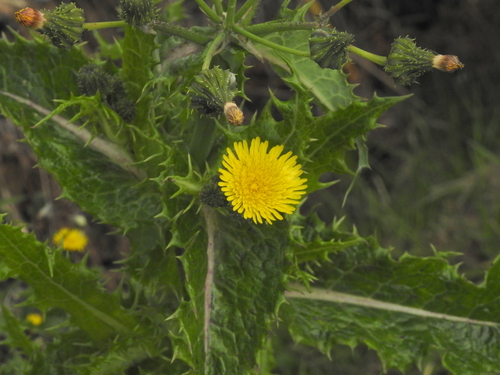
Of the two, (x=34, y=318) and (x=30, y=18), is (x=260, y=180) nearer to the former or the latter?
(x=30, y=18)

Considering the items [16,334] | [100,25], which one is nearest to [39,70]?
[100,25]

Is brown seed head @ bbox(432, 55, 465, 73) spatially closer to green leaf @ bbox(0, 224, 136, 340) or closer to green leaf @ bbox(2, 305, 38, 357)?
green leaf @ bbox(0, 224, 136, 340)

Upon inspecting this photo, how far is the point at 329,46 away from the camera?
1.92m

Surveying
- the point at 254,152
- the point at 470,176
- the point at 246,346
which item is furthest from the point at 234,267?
the point at 470,176

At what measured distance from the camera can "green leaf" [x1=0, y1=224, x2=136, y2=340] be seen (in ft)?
7.65

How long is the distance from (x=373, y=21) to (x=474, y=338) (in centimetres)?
432

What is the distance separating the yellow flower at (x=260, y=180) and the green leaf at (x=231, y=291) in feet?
0.53

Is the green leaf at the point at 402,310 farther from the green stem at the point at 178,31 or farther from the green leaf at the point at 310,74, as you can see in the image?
the green stem at the point at 178,31

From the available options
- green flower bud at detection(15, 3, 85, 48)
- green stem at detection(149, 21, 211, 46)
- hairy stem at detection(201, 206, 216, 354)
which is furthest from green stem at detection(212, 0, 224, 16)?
hairy stem at detection(201, 206, 216, 354)

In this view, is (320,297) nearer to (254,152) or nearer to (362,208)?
(254,152)

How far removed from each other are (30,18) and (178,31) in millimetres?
552

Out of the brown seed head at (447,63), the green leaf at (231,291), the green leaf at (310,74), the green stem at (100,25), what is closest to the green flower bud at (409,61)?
the brown seed head at (447,63)

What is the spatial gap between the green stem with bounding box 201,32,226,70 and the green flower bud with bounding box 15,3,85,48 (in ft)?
1.66

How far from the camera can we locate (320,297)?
2.83 m
